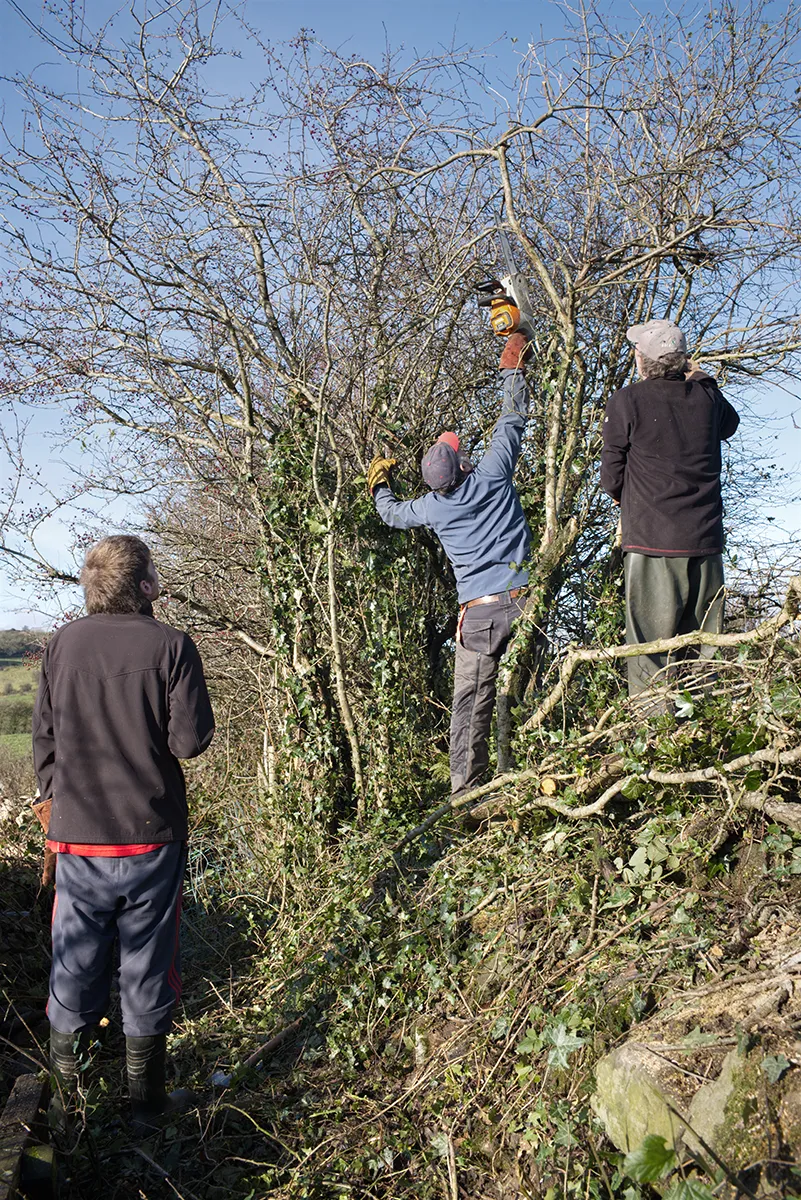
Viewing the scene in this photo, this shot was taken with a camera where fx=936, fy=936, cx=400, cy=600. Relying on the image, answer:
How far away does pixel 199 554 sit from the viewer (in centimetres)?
659

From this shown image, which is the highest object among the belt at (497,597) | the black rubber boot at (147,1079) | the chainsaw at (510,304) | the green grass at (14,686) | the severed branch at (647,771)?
the chainsaw at (510,304)

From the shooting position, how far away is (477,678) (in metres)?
5.14

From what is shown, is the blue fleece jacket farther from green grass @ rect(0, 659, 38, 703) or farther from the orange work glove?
green grass @ rect(0, 659, 38, 703)

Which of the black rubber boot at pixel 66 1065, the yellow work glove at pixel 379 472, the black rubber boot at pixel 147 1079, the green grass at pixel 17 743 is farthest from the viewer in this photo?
the green grass at pixel 17 743

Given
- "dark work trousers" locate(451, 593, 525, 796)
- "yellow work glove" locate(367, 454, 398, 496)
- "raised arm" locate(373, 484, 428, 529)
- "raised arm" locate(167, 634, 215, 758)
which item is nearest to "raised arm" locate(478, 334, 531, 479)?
"raised arm" locate(373, 484, 428, 529)

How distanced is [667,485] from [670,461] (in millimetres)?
119

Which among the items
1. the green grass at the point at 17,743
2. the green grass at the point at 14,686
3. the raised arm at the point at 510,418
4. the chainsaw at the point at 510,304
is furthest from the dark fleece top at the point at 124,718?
the green grass at the point at 14,686

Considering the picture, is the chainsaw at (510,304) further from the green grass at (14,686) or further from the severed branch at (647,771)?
the green grass at (14,686)

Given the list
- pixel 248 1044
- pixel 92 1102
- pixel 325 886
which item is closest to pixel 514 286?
pixel 325 886

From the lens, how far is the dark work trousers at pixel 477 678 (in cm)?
508

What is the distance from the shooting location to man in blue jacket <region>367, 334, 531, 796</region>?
5094 millimetres

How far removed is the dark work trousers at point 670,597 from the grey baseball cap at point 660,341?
0.98 m

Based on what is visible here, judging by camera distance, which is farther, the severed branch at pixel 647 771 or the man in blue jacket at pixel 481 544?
the man in blue jacket at pixel 481 544

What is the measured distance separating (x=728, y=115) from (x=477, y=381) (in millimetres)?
2028
